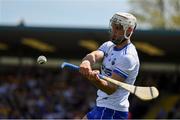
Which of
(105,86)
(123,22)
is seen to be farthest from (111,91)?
(123,22)

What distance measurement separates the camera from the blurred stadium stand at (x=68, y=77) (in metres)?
19.7

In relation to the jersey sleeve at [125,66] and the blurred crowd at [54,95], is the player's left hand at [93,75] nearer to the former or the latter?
the jersey sleeve at [125,66]

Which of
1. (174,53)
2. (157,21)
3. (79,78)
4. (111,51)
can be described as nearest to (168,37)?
(174,53)

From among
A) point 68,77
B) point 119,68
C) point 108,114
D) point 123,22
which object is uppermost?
point 123,22

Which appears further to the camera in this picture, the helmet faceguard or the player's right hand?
the helmet faceguard

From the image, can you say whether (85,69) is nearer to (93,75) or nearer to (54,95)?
(93,75)

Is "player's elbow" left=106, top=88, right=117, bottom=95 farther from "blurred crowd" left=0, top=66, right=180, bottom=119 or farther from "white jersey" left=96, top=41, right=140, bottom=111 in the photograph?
"blurred crowd" left=0, top=66, right=180, bottom=119

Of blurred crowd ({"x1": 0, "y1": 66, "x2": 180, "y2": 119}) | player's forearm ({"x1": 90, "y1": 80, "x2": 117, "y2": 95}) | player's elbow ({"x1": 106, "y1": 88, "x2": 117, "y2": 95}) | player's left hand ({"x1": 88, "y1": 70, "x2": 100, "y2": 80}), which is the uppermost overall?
player's left hand ({"x1": 88, "y1": 70, "x2": 100, "y2": 80})

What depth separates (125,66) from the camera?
6789 mm

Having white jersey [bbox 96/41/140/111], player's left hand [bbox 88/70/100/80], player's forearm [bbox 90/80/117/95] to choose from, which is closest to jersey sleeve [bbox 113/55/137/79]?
white jersey [bbox 96/41/140/111]

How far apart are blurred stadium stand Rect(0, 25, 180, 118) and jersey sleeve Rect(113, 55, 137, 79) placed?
11.9m

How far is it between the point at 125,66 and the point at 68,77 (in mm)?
17843

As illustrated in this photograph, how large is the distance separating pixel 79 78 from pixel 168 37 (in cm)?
592

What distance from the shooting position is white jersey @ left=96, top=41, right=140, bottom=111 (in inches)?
268
